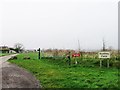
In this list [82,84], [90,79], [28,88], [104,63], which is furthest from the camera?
[104,63]

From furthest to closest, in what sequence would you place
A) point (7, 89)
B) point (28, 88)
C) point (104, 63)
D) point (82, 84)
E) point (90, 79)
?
1. point (104, 63)
2. point (90, 79)
3. point (82, 84)
4. point (28, 88)
5. point (7, 89)

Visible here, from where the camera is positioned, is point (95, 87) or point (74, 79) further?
point (74, 79)

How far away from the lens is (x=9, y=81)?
42.7 feet

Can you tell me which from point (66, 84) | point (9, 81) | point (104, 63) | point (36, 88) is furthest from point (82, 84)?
point (104, 63)

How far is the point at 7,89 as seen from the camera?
11156mm

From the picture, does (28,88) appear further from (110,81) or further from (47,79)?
(110,81)

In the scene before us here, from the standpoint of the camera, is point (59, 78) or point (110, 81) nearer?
point (110, 81)

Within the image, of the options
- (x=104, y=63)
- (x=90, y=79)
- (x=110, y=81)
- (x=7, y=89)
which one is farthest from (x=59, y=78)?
(x=104, y=63)

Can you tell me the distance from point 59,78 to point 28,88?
9.65 feet

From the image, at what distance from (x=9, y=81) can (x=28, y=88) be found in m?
1.32

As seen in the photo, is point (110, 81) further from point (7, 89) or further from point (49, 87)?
point (7, 89)

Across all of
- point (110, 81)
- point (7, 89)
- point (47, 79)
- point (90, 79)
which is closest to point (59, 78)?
point (47, 79)

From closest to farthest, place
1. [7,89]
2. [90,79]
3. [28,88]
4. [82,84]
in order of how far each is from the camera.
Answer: [7,89]
[28,88]
[82,84]
[90,79]

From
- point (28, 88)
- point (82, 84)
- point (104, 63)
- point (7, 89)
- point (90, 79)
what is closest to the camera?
point (7, 89)
